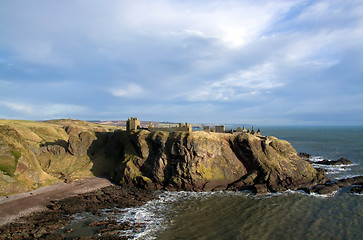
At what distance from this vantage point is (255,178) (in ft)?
145

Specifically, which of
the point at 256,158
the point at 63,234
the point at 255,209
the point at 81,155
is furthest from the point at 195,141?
the point at 81,155

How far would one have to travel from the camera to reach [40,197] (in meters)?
36.5

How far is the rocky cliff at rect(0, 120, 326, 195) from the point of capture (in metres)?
40.8

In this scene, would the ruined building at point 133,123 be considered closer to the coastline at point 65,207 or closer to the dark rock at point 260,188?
the coastline at point 65,207

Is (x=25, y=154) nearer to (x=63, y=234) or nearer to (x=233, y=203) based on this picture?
(x=63, y=234)

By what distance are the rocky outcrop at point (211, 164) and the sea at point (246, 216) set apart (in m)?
3.07

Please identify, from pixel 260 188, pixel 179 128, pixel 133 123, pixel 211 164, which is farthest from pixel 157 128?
pixel 260 188

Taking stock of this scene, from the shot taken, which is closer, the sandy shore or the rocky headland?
the sandy shore

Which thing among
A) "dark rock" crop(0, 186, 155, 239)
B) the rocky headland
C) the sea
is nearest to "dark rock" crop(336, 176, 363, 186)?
the rocky headland

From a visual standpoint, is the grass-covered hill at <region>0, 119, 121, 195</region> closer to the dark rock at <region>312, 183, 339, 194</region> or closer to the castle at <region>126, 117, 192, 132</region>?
the castle at <region>126, 117, 192, 132</region>

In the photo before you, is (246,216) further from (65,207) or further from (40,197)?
(40,197)

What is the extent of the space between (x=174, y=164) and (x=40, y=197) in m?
24.5

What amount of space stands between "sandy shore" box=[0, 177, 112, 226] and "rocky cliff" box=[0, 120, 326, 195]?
213 centimetres

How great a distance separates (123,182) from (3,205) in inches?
765
